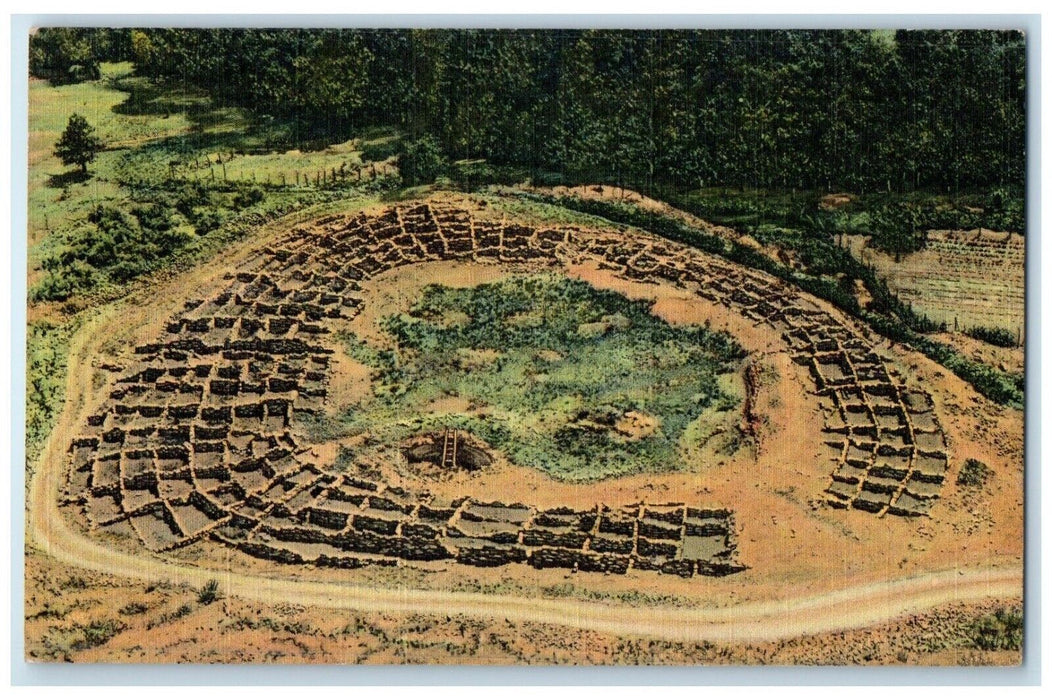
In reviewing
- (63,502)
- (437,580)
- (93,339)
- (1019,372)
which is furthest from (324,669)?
(1019,372)

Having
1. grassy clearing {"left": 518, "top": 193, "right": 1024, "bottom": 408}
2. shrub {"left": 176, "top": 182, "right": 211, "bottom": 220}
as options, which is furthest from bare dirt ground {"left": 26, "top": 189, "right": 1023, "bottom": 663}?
shrub {"left": 176, "top": 182, "right": 211, "bottom": 220}

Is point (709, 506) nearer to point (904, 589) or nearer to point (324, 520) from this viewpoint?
point (904, 589)

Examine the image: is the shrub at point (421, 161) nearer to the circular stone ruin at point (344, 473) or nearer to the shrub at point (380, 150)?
the shrub at point (380, 150)

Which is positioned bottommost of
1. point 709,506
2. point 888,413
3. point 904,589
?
point 904,589

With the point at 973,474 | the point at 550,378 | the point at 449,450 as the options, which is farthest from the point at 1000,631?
the point at 449,450

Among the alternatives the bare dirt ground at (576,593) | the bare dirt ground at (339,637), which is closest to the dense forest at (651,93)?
the bare dirt ground at (576,593)

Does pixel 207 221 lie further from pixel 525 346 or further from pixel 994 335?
pixel 994 335
